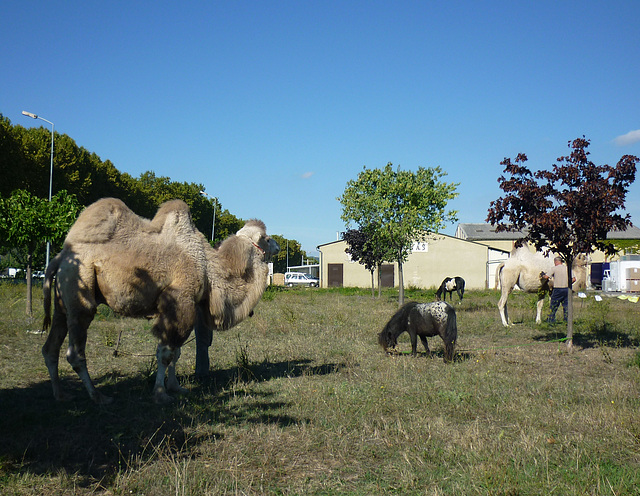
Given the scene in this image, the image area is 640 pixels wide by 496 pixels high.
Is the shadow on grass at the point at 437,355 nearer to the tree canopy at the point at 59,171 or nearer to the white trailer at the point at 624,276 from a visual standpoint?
the tree canopy at the point at 59,171

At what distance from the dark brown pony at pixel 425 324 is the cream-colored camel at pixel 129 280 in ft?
12.5


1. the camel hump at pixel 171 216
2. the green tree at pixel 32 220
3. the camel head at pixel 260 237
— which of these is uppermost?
the green tree at pixel 32 220

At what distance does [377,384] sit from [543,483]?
3.47 m

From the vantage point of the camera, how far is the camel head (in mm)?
7797

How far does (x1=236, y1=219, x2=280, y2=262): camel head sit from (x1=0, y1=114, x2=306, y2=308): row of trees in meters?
7.73

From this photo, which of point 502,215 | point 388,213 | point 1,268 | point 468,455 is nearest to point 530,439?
point 468,455

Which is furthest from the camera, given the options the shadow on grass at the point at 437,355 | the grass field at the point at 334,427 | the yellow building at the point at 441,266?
the yellow building at the point at 441,266

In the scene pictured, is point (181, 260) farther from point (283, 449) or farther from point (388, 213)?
point (388, 213)

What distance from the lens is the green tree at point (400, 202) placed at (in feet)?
68.9

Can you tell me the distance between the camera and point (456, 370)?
8.40 metres

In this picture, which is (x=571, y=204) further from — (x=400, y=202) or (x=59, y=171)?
(x=59, y=171)

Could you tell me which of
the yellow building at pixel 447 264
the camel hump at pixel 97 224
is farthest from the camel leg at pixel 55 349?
the yellow building at pixel 447 264

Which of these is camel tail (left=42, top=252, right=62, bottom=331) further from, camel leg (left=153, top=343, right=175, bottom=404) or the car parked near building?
the car parked near building

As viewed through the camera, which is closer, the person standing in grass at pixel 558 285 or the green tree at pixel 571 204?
the green tree at pixel 571 204
